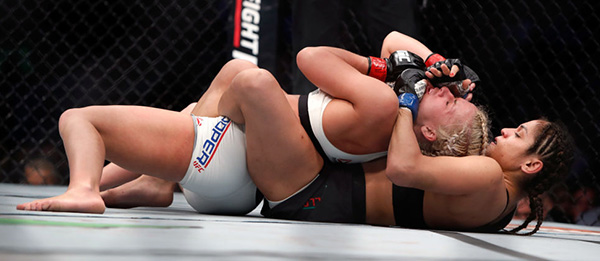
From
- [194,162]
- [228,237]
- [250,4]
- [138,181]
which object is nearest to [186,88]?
[250,4]

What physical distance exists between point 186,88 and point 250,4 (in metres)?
0.46

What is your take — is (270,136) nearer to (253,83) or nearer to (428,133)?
(253,83)

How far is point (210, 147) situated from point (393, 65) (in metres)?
0.39

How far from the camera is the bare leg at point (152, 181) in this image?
1167 millimetres

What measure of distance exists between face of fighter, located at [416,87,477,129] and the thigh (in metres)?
0.43

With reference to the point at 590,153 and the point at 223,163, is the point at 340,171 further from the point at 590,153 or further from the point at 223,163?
the point at 590,153

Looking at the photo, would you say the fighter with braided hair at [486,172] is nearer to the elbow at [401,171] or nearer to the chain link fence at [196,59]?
the elbow at [401,171]

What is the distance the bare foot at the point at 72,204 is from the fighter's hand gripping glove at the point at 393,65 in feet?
1.86

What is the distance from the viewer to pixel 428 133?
1040 millimetres

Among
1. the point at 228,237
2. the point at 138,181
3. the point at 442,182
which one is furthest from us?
the point at 138,181

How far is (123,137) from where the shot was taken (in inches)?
40.0

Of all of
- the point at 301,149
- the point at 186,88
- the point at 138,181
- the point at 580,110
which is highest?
the point at 301,149

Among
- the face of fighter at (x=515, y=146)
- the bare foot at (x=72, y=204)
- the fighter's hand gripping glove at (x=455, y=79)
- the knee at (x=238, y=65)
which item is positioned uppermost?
the knee at (x=238, y=65)

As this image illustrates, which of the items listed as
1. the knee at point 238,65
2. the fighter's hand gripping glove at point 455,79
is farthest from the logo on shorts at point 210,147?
the fighter's hand gripping glove at point 455,79
